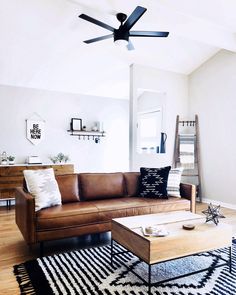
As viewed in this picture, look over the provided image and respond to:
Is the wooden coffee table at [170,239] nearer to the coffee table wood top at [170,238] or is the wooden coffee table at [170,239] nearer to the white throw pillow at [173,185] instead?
the coffee table wood top at [170,238]

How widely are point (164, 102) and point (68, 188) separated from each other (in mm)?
3172

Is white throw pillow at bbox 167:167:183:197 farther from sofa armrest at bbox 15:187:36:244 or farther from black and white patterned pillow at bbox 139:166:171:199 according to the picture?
sofa armrest at bbox 15:187:36:244

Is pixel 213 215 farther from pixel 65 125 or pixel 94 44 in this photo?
pixel 65 125

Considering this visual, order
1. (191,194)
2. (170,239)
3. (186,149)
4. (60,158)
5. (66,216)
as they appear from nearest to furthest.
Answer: (170,239), (66,216), (191,194), (186,149), (60,158)

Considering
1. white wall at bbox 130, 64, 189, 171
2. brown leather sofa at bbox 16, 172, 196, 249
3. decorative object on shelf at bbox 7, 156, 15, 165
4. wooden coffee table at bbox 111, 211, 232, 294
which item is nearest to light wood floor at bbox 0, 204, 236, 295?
brown leather sofa at bbox 16, 172, 196, 249

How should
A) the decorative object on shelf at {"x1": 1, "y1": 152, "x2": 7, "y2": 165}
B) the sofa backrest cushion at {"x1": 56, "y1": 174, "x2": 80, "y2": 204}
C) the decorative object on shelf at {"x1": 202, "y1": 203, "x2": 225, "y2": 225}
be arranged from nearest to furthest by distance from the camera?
the decorative object on shelf at {"x1": 202, "y1": 203, "x2": 225, "y2": 225}, the sofa backrest cushion at {"x1": 56, "y1": 174, "x2": 80, "y2": 204}, the decorative object on shelf at {"x1": 1, "y1": 152, "x2": 7, "y2": 165}

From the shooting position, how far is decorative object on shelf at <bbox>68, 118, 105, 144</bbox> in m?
5.99

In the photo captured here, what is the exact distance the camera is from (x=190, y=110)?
18.9 feet

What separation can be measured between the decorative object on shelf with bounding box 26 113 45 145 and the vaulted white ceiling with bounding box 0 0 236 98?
2.33 ft

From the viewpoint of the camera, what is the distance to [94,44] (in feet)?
14.8

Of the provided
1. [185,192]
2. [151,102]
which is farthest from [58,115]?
[185,192]

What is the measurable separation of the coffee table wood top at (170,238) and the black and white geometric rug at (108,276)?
258mm

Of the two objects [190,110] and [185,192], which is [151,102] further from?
[185,192]

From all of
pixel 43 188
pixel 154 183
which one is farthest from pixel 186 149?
pixel 43 188
